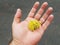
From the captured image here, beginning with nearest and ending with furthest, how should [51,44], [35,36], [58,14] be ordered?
1. [35,36]
2. [51,44]
3. [58,14]

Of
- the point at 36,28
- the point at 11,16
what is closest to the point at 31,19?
the point at 36,28

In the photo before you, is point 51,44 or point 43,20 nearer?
point 43,20

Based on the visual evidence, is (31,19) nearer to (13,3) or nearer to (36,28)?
(36,28)

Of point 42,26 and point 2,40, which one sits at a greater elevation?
point 42,26

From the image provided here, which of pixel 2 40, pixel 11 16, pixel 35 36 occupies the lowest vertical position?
pixel 2 40

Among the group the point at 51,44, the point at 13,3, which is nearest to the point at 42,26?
the point at 51,44

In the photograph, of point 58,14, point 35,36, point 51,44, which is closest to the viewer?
point 35,36
